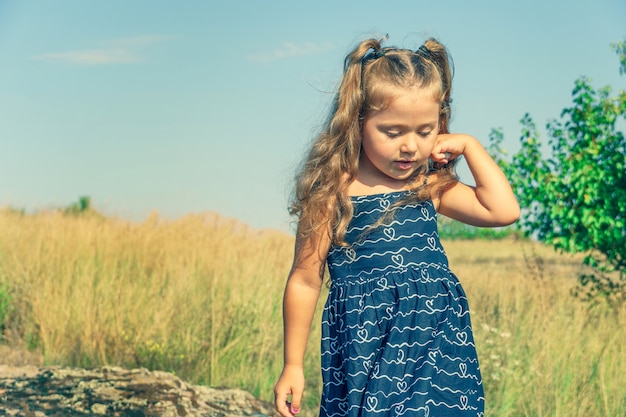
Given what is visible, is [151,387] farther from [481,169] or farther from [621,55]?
[621,55]

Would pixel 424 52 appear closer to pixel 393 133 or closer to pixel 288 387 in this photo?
pixel 393 133

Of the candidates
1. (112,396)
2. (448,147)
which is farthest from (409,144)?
(112,396)

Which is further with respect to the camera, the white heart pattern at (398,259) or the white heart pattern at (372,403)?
the white heart pattern at (398,259)

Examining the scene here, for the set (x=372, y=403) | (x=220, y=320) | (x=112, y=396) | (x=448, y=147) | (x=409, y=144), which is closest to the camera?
(x=372, y=403)

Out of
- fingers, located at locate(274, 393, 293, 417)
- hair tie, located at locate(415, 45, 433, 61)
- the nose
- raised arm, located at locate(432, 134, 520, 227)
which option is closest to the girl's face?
the nose

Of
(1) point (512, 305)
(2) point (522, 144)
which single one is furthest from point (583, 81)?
(1) point (512, 305)

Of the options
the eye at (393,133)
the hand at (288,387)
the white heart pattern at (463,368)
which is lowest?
the hand at (288,387)

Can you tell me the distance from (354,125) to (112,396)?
1936 millimetres

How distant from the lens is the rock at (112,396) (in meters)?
3.73

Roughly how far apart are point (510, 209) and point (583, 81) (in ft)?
15.8

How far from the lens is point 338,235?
278cm

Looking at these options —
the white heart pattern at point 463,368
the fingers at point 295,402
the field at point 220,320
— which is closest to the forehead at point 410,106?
the white heart pattern at point 463,368

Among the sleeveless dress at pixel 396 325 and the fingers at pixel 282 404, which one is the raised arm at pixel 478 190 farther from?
the fingers at pixel 282 404

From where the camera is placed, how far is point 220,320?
19.3 ft
